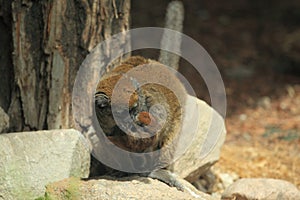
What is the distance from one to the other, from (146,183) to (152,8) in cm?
522

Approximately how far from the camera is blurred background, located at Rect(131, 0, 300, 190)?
16.4 ft

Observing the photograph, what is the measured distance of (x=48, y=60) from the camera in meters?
3.71

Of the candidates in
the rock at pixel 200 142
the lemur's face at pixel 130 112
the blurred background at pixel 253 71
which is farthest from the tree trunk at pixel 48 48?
the blurred background at pixel 253 71

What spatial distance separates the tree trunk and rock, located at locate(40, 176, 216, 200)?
64 centimetres

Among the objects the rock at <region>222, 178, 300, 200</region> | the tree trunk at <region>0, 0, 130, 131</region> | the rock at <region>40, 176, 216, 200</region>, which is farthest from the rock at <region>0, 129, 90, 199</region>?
the rock at <region>222, 178, 300, 200</region>

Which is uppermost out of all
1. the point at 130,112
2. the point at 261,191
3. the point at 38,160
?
the point at 130,112

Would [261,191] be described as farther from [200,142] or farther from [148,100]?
[148,100]

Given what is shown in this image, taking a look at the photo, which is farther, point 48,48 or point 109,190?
point 48,48

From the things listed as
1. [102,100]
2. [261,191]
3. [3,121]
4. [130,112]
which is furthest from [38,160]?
[261,191]

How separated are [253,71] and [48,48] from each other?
401cm

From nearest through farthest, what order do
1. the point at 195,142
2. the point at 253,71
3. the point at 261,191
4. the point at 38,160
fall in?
1. the point at 38,160
2. the point at 261,191
3. the point at 195,142
4. the point at 253,71

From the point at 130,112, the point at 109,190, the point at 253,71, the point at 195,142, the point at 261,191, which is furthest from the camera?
the point at 253,71

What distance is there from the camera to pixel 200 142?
13.1 ft

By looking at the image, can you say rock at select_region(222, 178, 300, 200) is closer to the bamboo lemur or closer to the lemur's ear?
the bamboo lemur
